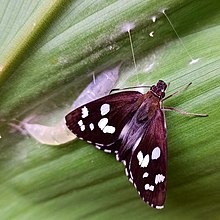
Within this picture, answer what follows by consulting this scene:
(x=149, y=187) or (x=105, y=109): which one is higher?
(x=105, y=109)

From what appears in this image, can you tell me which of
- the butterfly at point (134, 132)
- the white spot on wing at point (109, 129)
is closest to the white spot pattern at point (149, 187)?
the butterfly at point (134, 132)

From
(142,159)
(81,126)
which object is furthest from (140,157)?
(81,126)

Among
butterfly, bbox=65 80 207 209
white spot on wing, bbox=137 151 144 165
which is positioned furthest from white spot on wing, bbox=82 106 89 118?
white spot on wing, bbox=137 151 144 165

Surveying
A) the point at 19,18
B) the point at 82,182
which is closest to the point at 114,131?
the point at 82,182

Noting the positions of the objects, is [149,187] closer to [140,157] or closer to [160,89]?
[140,157]

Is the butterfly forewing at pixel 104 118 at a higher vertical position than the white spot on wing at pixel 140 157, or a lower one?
higher

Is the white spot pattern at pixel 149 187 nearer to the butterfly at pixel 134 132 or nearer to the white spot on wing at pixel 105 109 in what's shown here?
the butterfly at pixel 134 132

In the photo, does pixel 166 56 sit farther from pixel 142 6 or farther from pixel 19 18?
pixel 19 18
